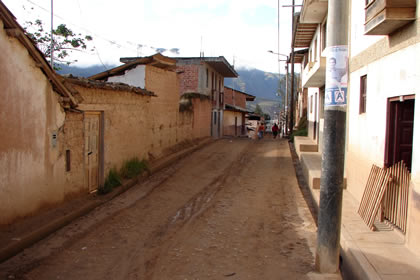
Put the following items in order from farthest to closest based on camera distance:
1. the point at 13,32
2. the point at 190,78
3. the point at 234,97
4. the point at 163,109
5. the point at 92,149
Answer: the point at 234,97 → the point at 190,78 → the point at 163,109 → the point at 92,149 → the point at 13,32

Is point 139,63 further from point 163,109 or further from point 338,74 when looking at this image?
point 338,74

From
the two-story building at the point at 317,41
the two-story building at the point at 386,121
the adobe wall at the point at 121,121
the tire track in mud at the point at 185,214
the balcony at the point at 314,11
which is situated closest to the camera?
the two-story building at the point at 386,121

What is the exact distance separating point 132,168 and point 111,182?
1.46 m

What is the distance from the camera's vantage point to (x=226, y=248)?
638 centimetres

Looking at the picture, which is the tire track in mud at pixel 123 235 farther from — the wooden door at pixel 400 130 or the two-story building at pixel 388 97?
the wooden door at pixel 400 130

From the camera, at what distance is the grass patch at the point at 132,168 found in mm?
10953

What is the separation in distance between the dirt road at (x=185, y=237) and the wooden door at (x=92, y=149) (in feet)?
2.36

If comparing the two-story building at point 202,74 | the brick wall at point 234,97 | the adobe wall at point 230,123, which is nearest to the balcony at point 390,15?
the two-story building at point 202,74

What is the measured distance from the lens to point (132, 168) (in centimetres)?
1134

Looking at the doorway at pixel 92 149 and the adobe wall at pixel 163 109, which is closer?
the doorway at pixel 92 149

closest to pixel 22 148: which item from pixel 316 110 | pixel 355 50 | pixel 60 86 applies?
pixel 60 86

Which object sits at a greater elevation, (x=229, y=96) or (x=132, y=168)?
(x=229, y=96)

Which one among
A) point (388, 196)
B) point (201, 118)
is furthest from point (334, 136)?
point (201, 118)

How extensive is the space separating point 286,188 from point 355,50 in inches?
164
